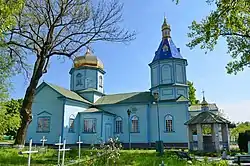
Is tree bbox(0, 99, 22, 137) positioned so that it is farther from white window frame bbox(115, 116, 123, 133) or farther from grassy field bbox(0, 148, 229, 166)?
white window frame bbox(115, 116, 123, 133)

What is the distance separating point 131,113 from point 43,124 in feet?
35.3

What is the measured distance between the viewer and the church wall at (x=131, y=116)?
28094 mm

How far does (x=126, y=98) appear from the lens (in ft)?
101

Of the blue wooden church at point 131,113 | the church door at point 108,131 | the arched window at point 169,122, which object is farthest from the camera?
the church door at point 108,131

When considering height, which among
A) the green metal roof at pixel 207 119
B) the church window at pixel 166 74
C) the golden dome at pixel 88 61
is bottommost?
the green metal roof at pixel 207 119

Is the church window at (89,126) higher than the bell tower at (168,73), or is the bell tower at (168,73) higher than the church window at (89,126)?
the bell tower at (168,73)

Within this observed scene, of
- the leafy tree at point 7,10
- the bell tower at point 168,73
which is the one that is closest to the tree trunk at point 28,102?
the leafy tree at point 7,10

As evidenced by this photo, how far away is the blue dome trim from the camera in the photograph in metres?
29.4

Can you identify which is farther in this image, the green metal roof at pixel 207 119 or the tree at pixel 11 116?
the green metal roof at pixel 207 119

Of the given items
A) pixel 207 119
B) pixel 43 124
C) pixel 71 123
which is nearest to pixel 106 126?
pixel 71 123

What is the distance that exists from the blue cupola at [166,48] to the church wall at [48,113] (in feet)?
44.8

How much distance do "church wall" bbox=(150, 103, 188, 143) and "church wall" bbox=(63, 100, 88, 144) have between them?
29.9 feet

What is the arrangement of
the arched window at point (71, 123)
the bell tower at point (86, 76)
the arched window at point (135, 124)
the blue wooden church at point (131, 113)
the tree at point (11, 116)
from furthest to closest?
the bell tower at point (86, 76), the arched window at point (135, 124), the arched window at point (71, 123), the blue wooden church at point (131, 113), the tree at point (11, 116)

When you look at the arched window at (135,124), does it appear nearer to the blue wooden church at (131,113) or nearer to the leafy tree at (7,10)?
the blue wooden church at (131,113)
